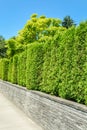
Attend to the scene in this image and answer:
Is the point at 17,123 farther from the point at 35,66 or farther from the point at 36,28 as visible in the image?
the point at 36,28

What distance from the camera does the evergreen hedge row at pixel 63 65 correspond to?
862 centimetres

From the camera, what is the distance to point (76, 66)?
8.97 metres

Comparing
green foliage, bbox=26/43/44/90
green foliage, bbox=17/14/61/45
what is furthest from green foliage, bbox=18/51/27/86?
green foliage, bbox=17/14/61/45

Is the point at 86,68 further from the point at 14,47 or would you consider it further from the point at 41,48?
the point at 14,47

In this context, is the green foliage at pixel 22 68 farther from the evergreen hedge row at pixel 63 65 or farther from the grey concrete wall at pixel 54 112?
the grey concrete wall at pixel 54 112

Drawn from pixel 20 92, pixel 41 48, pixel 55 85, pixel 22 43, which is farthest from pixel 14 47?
pixel 55 85

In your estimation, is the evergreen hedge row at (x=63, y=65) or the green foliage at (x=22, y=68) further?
the green foliage at (x=22, y=68)

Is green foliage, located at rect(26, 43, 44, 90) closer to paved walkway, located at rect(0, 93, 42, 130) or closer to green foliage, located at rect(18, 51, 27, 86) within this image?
paved walkway, located at rect(0, 93, 42, 130)

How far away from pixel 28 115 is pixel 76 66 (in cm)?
509

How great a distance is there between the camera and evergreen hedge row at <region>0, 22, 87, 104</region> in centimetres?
862

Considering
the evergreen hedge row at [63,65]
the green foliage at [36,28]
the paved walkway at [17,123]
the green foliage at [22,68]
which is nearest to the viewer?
the evergreen hedge row at [63,65]

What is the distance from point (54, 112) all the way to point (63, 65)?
1451 millimetres

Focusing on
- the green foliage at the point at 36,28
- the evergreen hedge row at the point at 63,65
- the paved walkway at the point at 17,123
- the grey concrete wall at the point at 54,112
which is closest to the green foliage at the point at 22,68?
the evergreen hedge row at the point at 63,65

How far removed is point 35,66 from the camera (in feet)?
46.6
